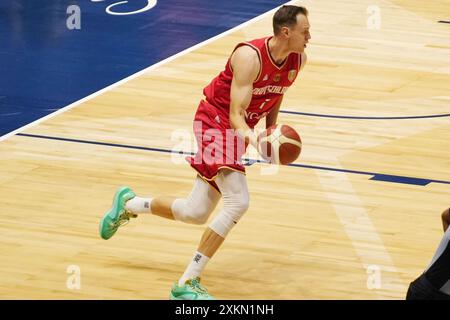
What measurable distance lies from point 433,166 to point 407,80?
314 centimetres

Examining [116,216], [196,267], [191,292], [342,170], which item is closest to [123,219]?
[116,216]

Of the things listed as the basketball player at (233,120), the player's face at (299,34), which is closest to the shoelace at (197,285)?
the basketball player at (233,120)

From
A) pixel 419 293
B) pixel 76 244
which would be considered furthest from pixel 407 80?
pixel 419 293

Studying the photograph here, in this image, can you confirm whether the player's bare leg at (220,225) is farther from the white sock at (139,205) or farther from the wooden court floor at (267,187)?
the white sock at (139,205)

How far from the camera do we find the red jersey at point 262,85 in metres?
9.55

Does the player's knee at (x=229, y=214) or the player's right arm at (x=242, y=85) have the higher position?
the player's right arm at (x=242, y=85)

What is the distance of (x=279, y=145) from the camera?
9320mm

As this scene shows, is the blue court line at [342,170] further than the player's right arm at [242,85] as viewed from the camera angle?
Yes

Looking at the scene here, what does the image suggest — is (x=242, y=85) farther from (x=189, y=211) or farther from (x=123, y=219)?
(x=123, y=219)

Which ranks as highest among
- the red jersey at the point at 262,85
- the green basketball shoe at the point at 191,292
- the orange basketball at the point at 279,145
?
the red jersey at the point at 262,85

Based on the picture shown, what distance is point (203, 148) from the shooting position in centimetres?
973

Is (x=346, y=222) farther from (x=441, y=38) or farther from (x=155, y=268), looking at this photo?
(x=441, y=38)

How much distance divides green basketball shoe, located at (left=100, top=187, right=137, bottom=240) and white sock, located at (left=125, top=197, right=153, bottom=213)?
5 cm

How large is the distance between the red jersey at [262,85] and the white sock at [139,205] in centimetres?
97
